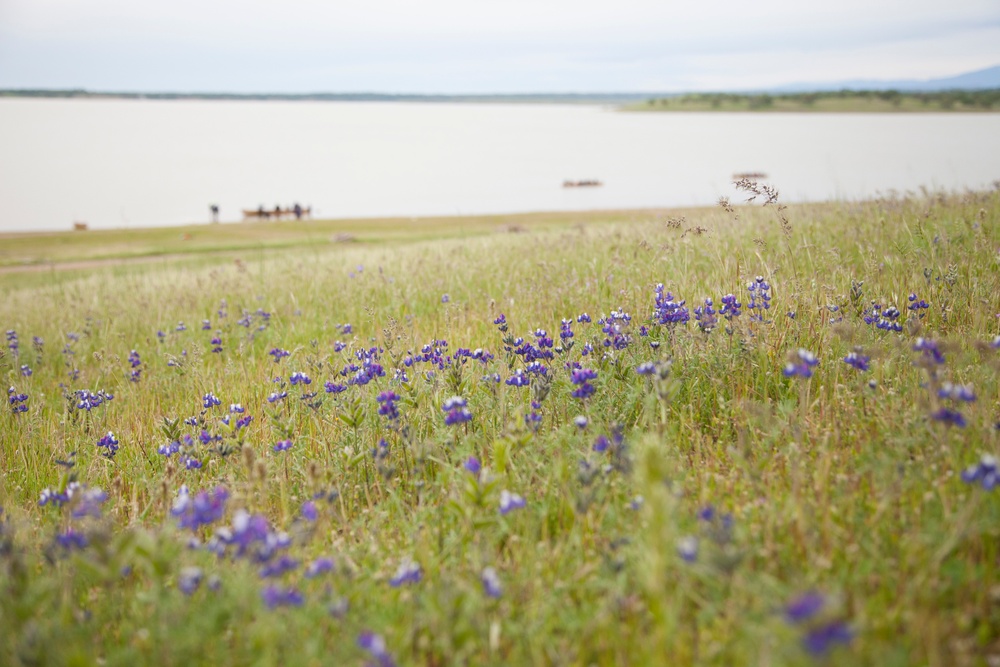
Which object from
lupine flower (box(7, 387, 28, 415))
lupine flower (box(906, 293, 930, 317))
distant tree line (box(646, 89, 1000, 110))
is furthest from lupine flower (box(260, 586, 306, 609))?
distant tree line (box(646, 89, 1000, 110))

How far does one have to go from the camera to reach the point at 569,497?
278 centimetres

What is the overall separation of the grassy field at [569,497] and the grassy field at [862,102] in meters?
154

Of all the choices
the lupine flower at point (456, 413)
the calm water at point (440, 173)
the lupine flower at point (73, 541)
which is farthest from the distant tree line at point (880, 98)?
the lupine flower at point (73, 541)

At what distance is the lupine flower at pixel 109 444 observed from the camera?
11.8 ft

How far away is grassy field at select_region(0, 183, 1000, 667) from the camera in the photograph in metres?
2.03

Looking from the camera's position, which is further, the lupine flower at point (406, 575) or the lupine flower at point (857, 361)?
the lupine flower at point (857, 361)

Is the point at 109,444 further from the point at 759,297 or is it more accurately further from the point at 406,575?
the point at 759,297

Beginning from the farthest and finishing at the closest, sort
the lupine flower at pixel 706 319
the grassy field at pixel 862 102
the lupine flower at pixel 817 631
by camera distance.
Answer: the grassy field at pixel 862 102, the lupine flower at pixel 706 319, the lupine flower at pixel 817 631

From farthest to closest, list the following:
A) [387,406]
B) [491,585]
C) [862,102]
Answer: [862,102]
[387,406]
[491,585]

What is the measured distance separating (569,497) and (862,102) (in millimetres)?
192865

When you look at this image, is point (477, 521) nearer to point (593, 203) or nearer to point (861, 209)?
point (861, 209)

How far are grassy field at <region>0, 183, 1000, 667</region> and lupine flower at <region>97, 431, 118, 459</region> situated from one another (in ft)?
0.10

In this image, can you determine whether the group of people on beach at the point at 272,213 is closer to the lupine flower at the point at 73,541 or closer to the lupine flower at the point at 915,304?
the lupine flower at the point at 915,304

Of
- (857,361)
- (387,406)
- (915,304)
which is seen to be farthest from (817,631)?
(915,304)
